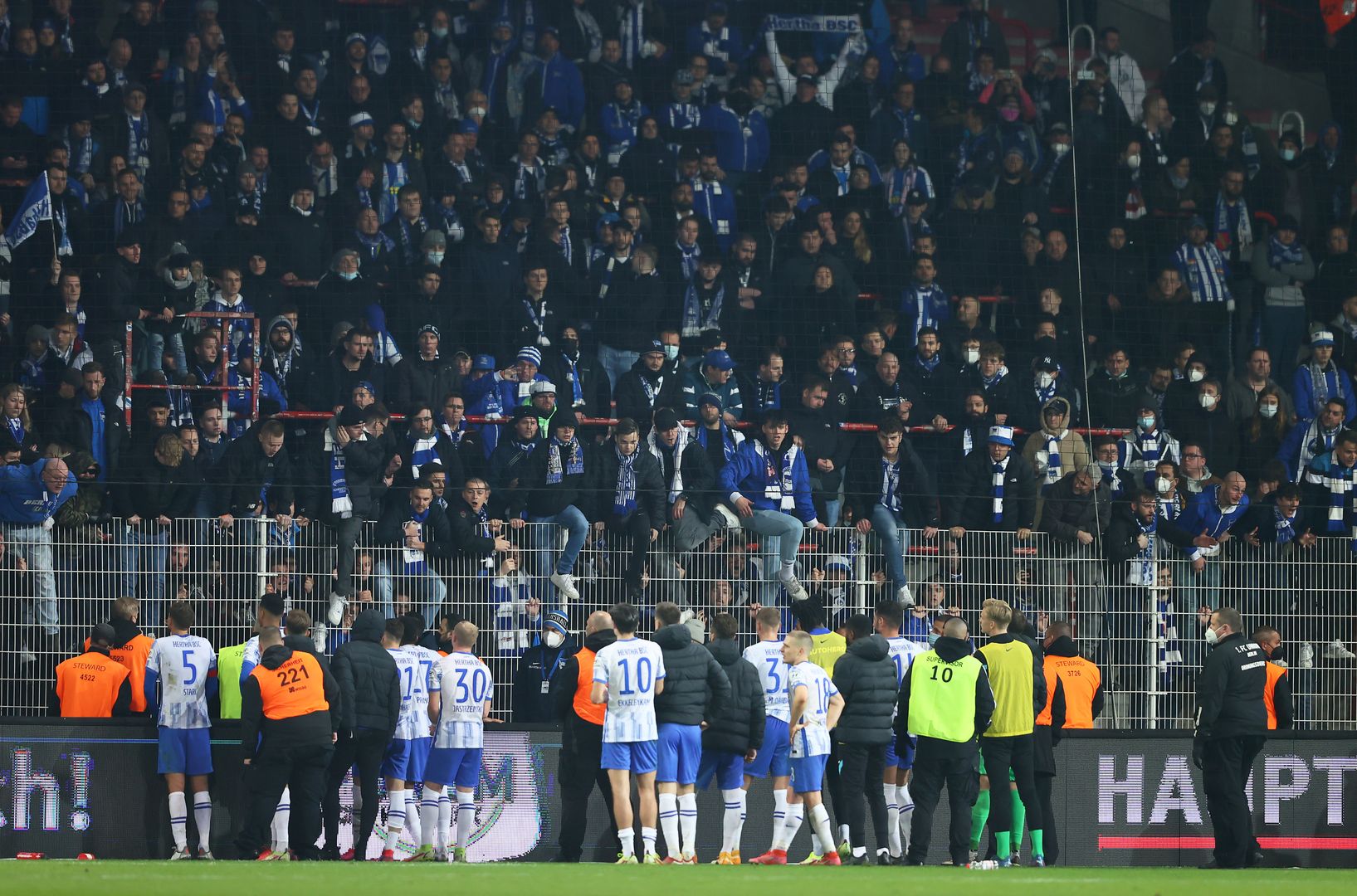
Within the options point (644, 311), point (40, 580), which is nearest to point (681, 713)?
point (40, 580)

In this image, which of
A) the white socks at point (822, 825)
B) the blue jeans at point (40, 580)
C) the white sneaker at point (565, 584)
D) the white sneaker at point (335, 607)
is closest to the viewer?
the white socks at point (822, 825)

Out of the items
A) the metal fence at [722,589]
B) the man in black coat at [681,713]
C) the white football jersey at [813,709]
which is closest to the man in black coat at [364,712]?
the metal fence at [722,589]

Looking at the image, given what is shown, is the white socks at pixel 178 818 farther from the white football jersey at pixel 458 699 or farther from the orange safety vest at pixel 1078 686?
the orange safety vest at pixel 1078 686

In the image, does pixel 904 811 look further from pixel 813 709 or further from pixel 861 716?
pixel 813 709

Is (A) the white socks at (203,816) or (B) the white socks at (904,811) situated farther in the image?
(B) the white socks at (904,811)

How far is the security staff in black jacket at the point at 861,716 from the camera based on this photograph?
12.1 metres

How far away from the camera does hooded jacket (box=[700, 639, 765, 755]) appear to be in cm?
1190

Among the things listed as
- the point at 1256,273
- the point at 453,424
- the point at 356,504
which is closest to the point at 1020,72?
the point at 1256,273

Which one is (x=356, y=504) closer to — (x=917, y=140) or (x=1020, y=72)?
(x=917, y=140)

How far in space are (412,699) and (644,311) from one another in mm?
6181

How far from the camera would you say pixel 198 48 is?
18469 millimetres

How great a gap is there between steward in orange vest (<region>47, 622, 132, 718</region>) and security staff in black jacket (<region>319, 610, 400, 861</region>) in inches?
64.1

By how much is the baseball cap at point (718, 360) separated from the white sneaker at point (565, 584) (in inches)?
154

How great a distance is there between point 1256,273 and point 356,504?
9.80 meters
